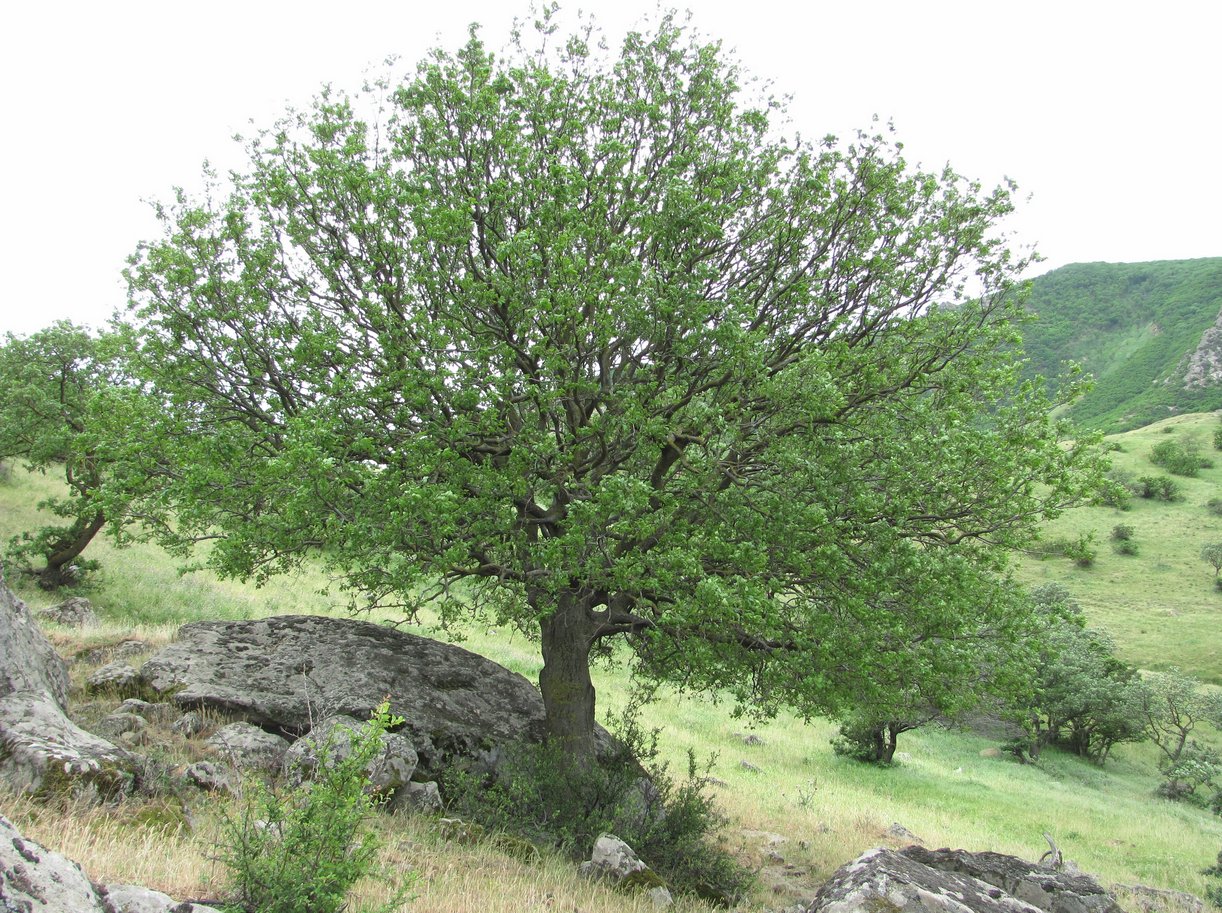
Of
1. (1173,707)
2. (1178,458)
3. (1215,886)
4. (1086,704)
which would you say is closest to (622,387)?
(1215,886)

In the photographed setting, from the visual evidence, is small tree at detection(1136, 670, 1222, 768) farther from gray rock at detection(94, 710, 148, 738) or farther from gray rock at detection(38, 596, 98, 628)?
gray rock at detection(38, 596, 98, 628)

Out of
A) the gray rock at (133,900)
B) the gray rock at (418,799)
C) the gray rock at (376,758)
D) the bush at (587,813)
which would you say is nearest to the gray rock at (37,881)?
the gray rock at (133,900)

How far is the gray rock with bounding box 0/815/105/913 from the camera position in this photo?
3.82 meters

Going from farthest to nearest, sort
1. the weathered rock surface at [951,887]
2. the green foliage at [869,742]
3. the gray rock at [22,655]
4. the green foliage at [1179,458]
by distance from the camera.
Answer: the green foliage at [1179,458]
the green foliage at [869,742]
the gray rock at [22,655]
the weathered rock surface at [951,887]

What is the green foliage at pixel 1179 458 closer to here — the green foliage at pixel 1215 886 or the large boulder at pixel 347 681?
the green foliage at pixel 1215 886

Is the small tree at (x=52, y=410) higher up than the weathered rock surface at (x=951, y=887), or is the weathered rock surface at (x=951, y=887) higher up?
the small tree at (x=52, y=410)

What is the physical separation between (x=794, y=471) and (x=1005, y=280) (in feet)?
19.1

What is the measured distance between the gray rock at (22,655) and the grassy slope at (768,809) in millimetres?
2336

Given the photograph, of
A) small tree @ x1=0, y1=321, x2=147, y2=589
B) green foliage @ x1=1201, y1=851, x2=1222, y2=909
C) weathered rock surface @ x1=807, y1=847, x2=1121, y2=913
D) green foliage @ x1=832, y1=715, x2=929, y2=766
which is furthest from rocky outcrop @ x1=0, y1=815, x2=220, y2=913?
green foliage @ x1=832, y1=715, x2=929, y2=766

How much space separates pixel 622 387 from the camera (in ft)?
37.2

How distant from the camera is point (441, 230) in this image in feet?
36.1

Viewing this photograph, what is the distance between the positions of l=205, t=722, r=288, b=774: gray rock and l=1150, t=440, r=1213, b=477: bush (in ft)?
430

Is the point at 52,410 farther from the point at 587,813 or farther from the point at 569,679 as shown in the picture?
the point at 587,813

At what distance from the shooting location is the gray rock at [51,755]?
7.12 meters
